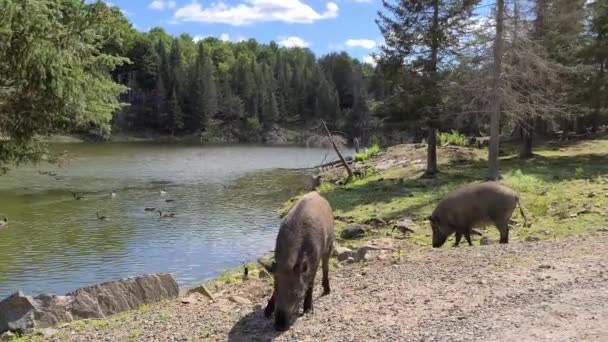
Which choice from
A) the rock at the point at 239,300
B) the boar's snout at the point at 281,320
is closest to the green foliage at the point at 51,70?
the rock at the point at 239,300

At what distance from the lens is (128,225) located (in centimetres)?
3006

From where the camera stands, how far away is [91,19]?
36.9 ft

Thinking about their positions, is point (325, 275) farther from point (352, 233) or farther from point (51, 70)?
point (352, 233)

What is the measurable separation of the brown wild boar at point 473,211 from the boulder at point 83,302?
301 inches

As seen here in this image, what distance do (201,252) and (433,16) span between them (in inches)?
699

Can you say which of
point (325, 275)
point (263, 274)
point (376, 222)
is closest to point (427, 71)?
point (376, 222)

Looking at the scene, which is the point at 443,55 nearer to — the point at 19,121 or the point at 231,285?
the point at 231,285

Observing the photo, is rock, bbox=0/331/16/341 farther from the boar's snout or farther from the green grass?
the green grass

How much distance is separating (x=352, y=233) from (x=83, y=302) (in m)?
11.0

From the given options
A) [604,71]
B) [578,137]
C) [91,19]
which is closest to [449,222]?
[91,19]

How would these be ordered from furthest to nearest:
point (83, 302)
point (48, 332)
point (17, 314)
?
point (83, 302), point (17, 314), point (48, 332)

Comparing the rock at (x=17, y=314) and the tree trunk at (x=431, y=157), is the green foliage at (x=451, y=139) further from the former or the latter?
the rock at (x=17, y=314)

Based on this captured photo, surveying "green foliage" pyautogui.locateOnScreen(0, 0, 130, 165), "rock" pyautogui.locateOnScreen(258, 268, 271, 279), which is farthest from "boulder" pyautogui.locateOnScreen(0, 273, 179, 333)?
"green foliage" pyautogui.locateOnScreen(0, 0, 130, 165)

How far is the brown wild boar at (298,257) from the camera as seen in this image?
8.83 metres
